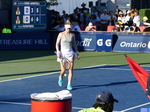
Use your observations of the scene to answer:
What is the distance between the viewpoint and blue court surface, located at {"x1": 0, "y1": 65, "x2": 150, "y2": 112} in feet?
36.7

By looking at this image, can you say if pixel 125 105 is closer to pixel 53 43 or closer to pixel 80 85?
pixel 80 85

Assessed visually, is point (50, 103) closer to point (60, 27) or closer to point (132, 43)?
point (132, 43)

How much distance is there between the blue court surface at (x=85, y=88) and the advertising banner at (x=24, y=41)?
8.52 metres

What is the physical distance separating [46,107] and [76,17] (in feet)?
77.4

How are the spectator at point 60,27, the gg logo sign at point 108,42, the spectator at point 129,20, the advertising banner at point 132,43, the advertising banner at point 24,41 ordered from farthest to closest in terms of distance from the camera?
Result: 1. the spectator at point 60,27
2. the spectator at point 129,20
3. the advertising banner at point 24,41
4. the gg logo sign at point 108,42
5. the advertising banner at point 132,43

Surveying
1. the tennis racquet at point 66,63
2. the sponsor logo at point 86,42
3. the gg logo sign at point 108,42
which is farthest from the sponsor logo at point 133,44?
the tennis racquet at point 66,63

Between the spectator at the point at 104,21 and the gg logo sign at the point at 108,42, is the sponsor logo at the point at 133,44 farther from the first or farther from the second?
the spectator at the point at 104,21

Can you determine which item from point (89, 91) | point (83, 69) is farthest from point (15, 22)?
point (89, 91)

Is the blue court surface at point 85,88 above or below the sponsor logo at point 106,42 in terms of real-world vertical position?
below

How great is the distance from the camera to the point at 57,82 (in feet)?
48.3

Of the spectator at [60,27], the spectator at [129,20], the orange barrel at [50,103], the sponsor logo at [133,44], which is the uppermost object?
the spectator at [129,20]

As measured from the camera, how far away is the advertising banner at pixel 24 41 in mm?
25703

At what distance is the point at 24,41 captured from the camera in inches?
1024

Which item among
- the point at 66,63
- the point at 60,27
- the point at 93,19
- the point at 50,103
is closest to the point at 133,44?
the point at 60,27
